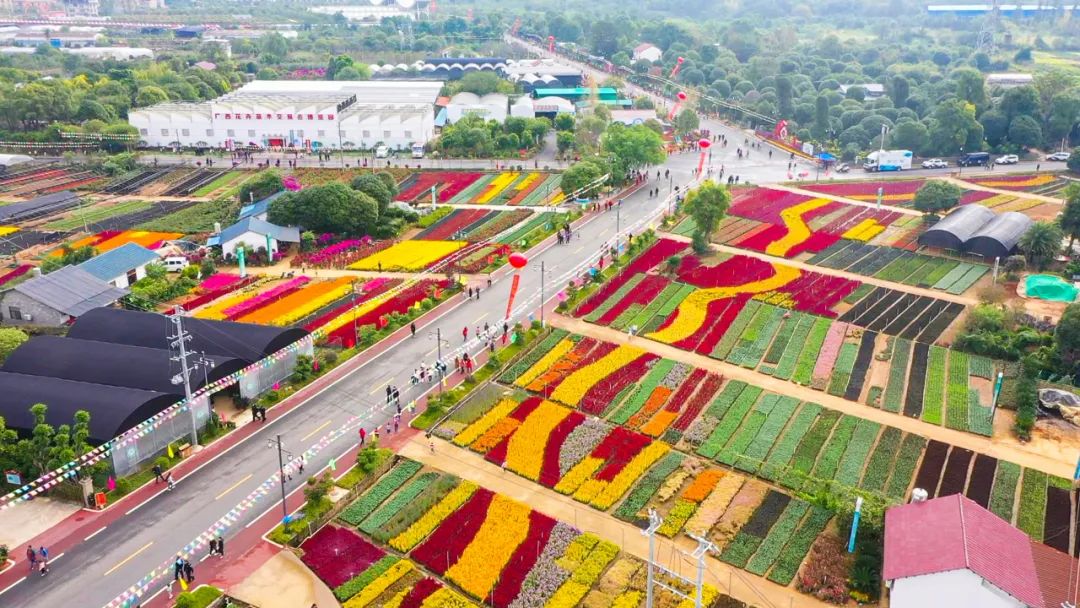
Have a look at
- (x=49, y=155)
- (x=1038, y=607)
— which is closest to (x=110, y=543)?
(x=1038, y=607)

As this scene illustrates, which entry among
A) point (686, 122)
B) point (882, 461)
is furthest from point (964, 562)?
point (686, 122)

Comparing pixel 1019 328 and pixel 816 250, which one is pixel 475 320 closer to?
pixel 816 250

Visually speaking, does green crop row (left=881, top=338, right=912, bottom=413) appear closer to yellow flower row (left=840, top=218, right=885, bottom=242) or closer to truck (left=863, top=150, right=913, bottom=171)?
yellow flower row (left=840, top=218, right=885, bottom=242)

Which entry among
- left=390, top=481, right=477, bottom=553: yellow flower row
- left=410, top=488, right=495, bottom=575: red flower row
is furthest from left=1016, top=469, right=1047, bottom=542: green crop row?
left=390, top=481, right=477, bottom=553: yellow flower row

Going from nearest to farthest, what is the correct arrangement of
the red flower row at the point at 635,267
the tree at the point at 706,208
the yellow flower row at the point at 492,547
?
1. the yellow flower row at the point at 492,547
2. the red flower row at the point at 635,267
3. the tree at the point at 706,208

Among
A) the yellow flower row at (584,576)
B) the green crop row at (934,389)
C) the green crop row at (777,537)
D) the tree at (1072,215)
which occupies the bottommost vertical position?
the yellow flower row at (584,576)

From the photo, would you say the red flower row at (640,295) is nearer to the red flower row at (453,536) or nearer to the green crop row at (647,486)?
the green crop row at (647,486)

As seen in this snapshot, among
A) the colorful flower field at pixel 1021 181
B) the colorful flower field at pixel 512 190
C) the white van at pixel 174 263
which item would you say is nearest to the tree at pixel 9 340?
the white van at pixel 174 263

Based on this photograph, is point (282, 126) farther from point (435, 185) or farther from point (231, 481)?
point (231, 481)
